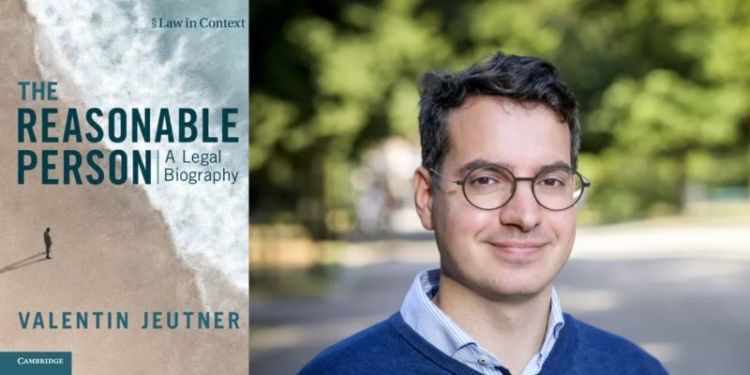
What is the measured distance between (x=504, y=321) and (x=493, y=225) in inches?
7.4

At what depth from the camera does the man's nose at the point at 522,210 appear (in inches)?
100

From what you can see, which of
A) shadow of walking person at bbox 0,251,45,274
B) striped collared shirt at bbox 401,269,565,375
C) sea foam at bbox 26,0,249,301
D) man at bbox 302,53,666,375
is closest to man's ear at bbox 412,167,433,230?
man at bbox 302,53,666,375

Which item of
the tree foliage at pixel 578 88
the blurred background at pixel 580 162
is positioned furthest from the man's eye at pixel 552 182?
the tree foliage at pixel 578 88

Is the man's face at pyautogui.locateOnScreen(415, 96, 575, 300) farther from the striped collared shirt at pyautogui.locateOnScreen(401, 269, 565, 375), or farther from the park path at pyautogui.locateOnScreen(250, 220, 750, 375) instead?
the park path at pyautogui.locateOnScreen(250, 220, 750, 375)

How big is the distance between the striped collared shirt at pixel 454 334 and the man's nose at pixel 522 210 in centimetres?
23

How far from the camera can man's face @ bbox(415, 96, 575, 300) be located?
8.39 ft

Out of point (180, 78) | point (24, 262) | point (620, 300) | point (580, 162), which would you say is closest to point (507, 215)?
point (180, 78)

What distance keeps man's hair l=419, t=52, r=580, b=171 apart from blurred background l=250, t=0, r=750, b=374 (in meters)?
7.88

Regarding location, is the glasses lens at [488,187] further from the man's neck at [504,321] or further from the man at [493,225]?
the man's neck at [504,321]

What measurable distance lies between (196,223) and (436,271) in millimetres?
483

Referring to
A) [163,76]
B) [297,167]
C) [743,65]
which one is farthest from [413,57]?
[163,76]

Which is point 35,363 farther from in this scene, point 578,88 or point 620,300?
point 578,88

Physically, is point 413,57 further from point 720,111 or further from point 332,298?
point 332,298

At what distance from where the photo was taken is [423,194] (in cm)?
275
